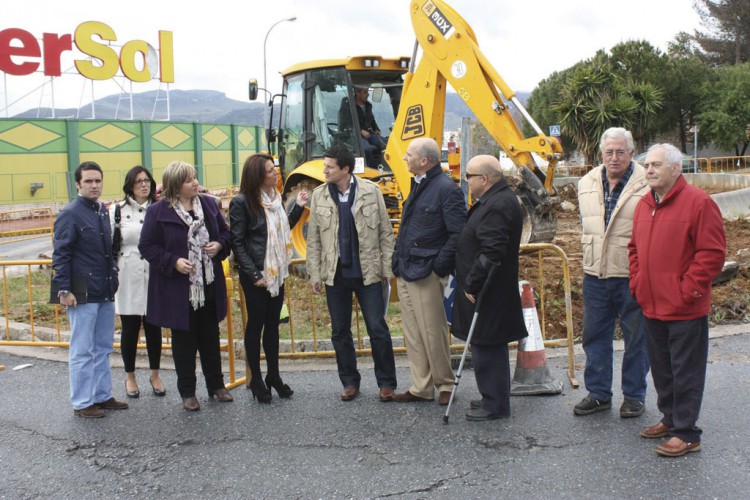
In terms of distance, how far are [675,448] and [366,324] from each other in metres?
2.38

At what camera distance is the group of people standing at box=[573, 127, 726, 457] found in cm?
441

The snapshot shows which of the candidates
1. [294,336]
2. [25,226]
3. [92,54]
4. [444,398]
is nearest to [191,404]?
[444,398]

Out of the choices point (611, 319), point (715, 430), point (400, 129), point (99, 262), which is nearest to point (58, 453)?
point (99, 262)

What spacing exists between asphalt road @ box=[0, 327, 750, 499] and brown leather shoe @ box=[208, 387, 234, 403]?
0.07 m

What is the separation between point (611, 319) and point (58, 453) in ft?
12.8

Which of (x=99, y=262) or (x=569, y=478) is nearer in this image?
(x=569, y=478)

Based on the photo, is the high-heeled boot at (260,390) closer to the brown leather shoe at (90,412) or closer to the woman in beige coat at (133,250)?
the woman in beige coat at (133,250)

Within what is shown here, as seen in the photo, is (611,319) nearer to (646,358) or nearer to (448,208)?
(646,358)

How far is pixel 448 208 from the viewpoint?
5375mm

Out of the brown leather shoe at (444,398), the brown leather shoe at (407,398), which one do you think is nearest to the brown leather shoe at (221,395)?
the brown leather shoe at (407,398)

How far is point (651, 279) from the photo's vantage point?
4.55 meters

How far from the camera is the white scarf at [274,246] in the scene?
225 inches

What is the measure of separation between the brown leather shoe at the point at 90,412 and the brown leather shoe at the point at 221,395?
32.7 inches

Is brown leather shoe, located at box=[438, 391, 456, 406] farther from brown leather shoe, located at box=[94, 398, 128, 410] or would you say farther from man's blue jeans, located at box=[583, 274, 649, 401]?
brown leather shoe, located at box=[94, 398, 128, 410]
